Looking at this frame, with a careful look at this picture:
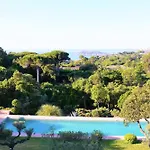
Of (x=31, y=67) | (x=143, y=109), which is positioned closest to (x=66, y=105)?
(x=31, y=67)

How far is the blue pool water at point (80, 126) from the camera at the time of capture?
12711 millimetres

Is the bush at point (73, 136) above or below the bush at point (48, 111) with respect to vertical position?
above

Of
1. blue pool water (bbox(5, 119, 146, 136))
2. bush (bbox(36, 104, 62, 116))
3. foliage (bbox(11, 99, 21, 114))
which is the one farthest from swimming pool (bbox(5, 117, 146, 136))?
foliage (bbox(11, 99, 21, 114))

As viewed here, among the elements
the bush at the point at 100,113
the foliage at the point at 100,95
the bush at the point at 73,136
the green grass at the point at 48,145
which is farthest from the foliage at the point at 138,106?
the foliage at the point at 100,95

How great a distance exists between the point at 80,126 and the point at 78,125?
0.44 ft

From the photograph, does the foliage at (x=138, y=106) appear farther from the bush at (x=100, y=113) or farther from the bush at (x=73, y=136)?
the bush at (x=100, y=113)

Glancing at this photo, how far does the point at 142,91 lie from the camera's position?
7867 millimetres

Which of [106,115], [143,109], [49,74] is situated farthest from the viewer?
[49,74]

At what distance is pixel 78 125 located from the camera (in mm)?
13219

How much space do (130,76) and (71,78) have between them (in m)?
4.83

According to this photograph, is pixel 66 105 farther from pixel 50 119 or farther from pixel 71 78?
pixel 71 78

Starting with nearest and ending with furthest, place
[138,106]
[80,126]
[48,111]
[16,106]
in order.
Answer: [138,106]
[80,126]
[48,111]
[16,106]

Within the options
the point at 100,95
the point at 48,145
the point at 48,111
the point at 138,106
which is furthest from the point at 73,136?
the point at 100,95

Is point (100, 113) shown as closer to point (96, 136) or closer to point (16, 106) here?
point (16, 106)
